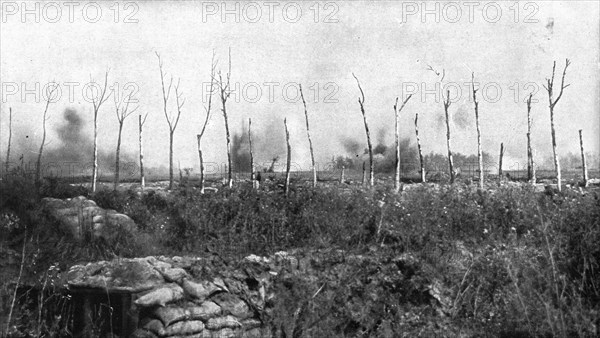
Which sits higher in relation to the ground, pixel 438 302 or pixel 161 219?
pixel 161 219

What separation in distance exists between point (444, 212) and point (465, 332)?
333cm

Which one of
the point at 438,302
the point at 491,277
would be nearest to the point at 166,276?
the point at 438,302

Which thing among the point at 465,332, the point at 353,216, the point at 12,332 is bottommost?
the point at 465,332

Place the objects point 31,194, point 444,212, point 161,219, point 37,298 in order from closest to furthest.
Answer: point 37,298, point 31,194, point 161,219, point 444,212

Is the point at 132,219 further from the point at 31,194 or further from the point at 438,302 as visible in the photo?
the point at 438,302

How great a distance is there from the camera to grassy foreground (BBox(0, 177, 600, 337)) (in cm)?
854

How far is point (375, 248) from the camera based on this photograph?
10219mm

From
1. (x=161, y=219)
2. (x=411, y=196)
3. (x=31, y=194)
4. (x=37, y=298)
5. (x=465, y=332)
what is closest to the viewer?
(x=37, y=298)

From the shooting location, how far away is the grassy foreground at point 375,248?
8.54m

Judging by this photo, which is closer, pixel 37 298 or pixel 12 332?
pixel 12 332

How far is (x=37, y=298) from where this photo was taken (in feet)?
25.8

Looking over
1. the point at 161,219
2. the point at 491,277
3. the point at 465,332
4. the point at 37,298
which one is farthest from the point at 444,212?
the point at 37,298

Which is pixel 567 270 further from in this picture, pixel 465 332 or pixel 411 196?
pixel 411 196

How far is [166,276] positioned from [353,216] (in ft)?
13.9
